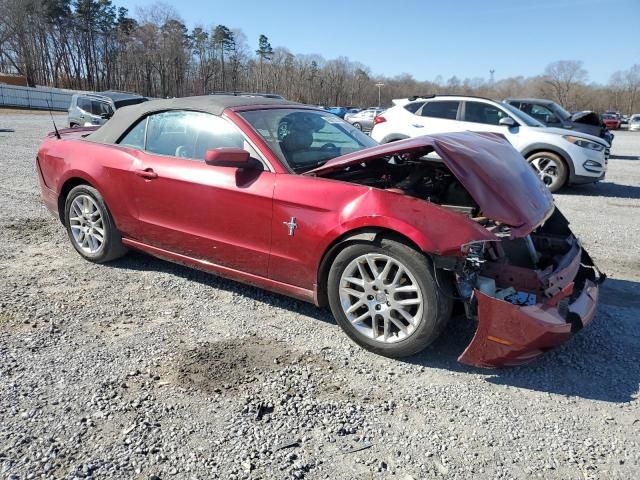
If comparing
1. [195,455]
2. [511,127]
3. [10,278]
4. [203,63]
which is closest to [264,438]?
[195,455]

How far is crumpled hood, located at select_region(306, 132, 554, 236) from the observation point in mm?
3031

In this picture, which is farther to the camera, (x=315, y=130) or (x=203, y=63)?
(x=203, y=63)

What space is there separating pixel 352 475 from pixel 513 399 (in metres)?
1.12

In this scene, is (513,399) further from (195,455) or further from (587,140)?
(587,140)

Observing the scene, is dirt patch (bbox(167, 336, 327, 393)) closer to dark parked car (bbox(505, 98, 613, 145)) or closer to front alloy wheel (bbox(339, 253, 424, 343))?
front alloy wheel (bbox(339, 253, 424, 343))

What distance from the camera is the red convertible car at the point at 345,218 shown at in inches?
113

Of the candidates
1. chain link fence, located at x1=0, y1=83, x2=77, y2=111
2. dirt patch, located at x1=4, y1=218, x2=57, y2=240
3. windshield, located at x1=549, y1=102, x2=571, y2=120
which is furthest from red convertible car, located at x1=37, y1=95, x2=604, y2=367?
chain link fence, located at x1=0, y1=83, x2=77, y2=111

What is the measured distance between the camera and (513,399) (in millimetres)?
2734

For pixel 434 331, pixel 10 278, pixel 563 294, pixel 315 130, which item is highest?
pixel 315 130

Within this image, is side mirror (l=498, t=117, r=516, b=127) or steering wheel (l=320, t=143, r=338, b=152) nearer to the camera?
steering wheel (l=320, t=143, r=338, b=152)

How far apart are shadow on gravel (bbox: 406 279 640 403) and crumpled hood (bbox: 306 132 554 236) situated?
0.86 meters

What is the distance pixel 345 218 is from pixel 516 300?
1.14m

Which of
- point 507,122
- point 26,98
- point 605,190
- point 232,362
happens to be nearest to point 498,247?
point 232,362

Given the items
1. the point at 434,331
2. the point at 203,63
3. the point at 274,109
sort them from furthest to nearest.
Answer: the point at 203,63, the point at 274,109, the point at 434,331
